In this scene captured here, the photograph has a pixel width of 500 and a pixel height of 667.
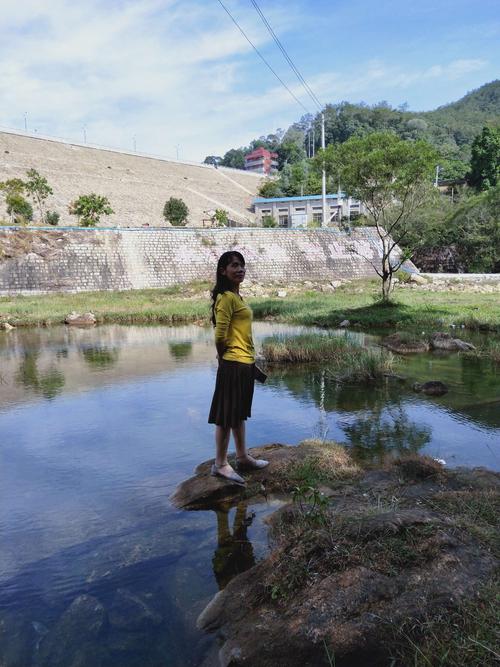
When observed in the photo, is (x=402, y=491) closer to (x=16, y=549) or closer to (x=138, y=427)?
(x=16, y=549)

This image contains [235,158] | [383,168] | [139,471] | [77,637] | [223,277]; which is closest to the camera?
[77,637]

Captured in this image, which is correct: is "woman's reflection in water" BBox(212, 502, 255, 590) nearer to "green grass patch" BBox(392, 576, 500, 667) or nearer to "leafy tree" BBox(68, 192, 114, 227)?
"green grass patch" BBox(392, 576, 500, 667)

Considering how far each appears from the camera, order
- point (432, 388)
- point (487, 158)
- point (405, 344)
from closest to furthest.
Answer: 1. point (432, 388)
2. point (405, 344)
3. point (487, 158)

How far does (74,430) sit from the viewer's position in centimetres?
584

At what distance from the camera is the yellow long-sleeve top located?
3.65m

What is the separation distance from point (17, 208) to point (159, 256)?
12.5 meters

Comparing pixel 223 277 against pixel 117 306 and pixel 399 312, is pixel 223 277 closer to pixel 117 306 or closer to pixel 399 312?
pixel 399 312

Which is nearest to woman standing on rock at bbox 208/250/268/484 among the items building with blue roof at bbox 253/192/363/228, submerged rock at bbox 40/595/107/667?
submerged rock at bbox 40/595/107/667

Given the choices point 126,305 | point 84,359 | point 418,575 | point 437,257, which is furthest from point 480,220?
point 418,575

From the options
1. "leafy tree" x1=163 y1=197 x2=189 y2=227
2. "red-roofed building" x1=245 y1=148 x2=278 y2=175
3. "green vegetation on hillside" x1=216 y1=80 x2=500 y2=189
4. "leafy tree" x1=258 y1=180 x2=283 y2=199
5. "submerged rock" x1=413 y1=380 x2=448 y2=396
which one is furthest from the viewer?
"red-roofed building" x1=245 y1=148 x2=278 y2=175

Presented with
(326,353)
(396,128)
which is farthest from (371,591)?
(396,128)

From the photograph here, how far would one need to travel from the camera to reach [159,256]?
24750mm

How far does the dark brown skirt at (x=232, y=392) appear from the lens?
3.73m

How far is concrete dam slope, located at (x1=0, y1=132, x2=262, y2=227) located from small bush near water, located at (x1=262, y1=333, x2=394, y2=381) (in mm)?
32501
